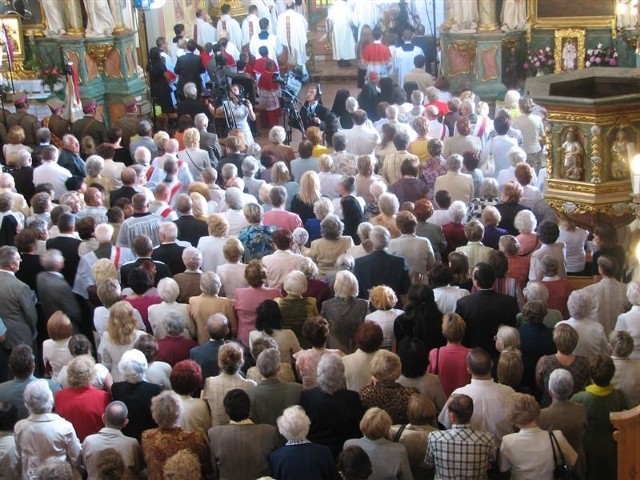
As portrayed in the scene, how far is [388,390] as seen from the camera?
7.58 m

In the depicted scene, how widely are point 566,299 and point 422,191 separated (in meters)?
2.98

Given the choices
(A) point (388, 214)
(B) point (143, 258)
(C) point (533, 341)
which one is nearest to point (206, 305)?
(B) point (143, 258)

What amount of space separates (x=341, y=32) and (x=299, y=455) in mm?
18906

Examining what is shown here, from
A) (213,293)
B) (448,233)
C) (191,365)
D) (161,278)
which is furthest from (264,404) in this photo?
(448,233)

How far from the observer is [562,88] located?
34.3 ft

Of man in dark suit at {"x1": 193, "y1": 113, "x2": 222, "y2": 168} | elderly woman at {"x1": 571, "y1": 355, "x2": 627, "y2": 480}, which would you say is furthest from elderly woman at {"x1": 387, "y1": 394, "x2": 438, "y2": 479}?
man in dark suit at {"x1": 193, "y1": 113, "x2": 222, "y2": 168}

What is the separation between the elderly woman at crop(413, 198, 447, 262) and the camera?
10617 millimetres

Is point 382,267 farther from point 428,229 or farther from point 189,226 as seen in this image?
point 189,226

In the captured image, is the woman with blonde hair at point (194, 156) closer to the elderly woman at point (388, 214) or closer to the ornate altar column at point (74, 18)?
the elderly woman at point (388, 214)

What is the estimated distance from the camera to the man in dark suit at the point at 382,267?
Result: 31.9 feet

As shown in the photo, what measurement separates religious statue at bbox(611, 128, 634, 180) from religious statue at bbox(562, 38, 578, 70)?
9912mm

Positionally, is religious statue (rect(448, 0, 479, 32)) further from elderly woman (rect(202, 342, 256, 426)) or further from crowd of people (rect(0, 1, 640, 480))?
elderly woman (rect(202, 342, 256, 426))

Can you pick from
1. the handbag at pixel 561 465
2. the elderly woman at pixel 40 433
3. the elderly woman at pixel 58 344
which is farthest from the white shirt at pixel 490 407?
the elderly woman at pixel 58 344

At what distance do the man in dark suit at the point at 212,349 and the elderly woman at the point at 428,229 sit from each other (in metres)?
2.80
